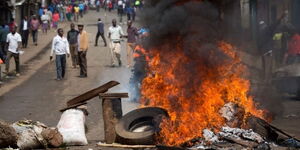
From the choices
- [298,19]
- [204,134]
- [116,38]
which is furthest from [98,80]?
[204,134]

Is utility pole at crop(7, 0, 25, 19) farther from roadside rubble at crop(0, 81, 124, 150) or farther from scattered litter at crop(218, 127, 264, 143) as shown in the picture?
scattered litter at crop(218, 127, 264, 143)

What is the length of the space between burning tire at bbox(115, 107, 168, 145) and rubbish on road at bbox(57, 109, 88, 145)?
2.36 ft

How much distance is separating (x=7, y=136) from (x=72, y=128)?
4.57ft

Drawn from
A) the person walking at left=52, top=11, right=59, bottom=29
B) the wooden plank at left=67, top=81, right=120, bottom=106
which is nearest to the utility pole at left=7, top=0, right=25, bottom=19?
the person walking at left=52, top=11, right=59, bottom=29

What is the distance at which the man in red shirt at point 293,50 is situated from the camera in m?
21.7

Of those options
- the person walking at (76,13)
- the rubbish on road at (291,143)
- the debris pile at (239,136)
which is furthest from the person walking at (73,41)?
the person walking at (76,13)

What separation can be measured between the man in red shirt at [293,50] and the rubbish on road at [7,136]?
492 inches

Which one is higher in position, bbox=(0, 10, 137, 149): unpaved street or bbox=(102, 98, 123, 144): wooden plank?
bbox=(102, 98, 123, 144): wooden plank

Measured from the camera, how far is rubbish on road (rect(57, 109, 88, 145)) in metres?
11.9

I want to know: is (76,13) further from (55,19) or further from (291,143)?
(291,143)

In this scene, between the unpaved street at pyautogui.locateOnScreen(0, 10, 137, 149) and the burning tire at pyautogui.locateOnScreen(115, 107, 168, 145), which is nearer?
the burning tire at pyautogui.locateOnScreen(115, 107, 168, 145)

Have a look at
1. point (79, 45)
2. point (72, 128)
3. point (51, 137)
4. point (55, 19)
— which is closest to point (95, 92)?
point (72, 128)

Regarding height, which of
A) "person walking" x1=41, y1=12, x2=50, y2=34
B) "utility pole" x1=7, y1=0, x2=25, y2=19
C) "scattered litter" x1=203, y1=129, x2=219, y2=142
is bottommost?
"scattered litter" x1=203, y1=129, x2=219, y2=142

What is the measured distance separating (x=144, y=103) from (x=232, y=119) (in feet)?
8.86
